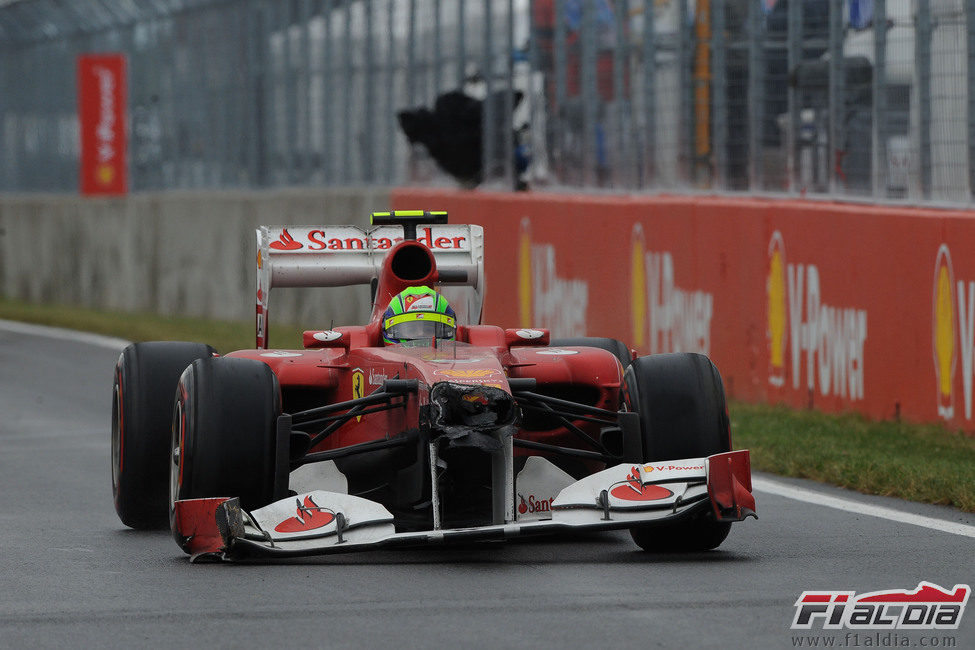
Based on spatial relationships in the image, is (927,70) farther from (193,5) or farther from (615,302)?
(193,5)

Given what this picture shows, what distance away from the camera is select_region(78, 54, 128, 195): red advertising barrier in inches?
1255

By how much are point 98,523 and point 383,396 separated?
1879 mm

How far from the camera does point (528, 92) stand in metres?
20.2

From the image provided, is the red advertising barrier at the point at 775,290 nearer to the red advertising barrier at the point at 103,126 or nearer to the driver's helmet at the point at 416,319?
the driver's helmet at the point at 416,319

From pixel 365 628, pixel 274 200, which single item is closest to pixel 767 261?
pixel 365 628

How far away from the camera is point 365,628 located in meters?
6.56

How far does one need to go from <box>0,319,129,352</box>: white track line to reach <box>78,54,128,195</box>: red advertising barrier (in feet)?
20.2

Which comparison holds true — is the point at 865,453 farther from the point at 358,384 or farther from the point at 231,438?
the point at 231,438

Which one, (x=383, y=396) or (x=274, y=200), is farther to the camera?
(x=274, y=200)

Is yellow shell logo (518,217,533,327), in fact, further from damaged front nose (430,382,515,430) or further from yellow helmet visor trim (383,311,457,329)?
damaged front nose (430,382,515,430)

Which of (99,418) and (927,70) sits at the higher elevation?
(927,70)

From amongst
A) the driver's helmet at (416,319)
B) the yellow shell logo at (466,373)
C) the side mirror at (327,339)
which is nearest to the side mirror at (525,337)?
the driver's helmet at (416,319)

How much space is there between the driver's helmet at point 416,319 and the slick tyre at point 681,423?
112 centimetres

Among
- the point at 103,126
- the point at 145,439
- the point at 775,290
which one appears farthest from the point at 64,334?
the point at 145,439
